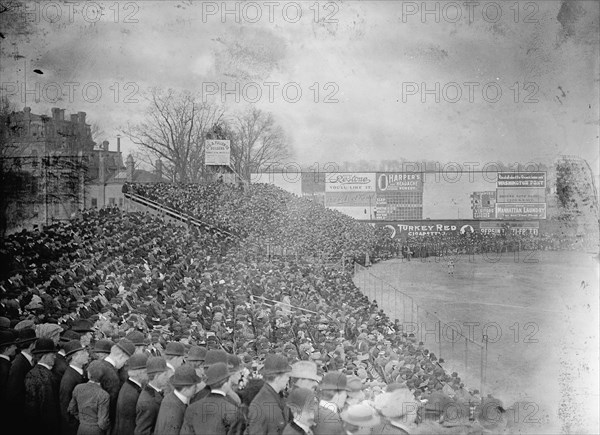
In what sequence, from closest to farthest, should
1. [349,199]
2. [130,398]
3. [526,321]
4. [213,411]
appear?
[213,411], [130,398], [526,321], [349,199]

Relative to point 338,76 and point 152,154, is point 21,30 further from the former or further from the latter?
point 338,76

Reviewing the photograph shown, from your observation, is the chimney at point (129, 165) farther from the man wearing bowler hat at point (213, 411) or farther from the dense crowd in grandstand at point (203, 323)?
the man wearing bowler hat at point (213, 411)

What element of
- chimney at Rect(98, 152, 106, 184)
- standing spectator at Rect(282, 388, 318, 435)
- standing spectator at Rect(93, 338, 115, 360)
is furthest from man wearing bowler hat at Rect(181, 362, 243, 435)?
chimney at Rect(98, 152, 106, 184)

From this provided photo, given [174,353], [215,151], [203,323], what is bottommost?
[174,353]

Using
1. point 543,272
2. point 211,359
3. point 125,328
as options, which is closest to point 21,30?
point 125,328

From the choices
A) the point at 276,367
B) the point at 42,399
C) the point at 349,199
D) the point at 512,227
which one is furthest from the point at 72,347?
the point at 512,227

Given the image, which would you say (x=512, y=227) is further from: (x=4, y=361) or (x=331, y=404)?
(x=4, y=361)
